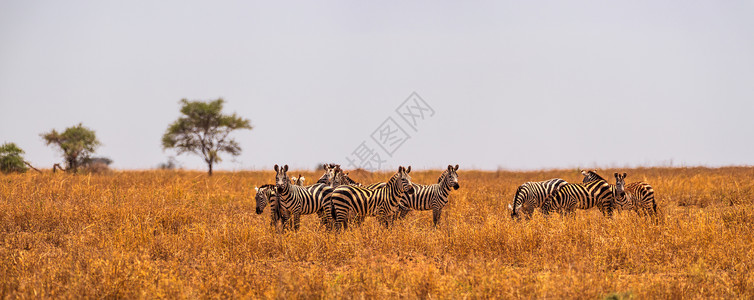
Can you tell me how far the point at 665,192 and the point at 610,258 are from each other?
1183cm

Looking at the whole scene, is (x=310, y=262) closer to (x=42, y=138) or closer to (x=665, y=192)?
(x=665, y=192)

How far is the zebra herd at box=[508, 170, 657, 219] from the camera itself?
12812 mm

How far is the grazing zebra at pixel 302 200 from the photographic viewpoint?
10.9 metres

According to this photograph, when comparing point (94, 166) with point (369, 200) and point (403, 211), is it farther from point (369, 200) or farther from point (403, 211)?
point (369, 200)

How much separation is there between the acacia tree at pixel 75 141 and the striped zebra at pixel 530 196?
38561 millimetres

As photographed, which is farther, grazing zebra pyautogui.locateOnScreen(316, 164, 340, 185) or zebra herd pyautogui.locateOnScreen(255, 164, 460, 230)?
grazing zebra pyautogui.locateOnScreen(316, 164, 340, 185)

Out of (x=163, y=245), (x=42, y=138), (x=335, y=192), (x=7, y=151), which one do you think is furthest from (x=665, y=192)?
(x=42, y=138)

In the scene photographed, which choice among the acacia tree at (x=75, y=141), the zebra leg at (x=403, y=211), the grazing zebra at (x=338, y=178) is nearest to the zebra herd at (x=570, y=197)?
the zebra leg at (x=403, y=211)

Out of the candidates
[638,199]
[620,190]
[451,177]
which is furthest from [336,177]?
[638,199]

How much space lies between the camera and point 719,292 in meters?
6.62

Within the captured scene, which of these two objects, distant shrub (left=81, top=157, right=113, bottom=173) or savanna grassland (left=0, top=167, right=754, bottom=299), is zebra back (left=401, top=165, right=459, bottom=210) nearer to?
savanna grassland (left=0, top=167, right=754, bottom=299)

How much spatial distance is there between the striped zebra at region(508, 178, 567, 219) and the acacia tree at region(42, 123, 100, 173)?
38561 mm

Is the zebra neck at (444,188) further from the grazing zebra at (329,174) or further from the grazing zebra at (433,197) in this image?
the grazing zebra at (329,174)

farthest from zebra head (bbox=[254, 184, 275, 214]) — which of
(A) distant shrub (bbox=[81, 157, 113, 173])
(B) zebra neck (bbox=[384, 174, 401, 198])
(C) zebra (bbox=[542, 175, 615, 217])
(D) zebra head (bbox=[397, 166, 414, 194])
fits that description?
(A) distant shrub (bbox=[81, 157, 113, 173])
